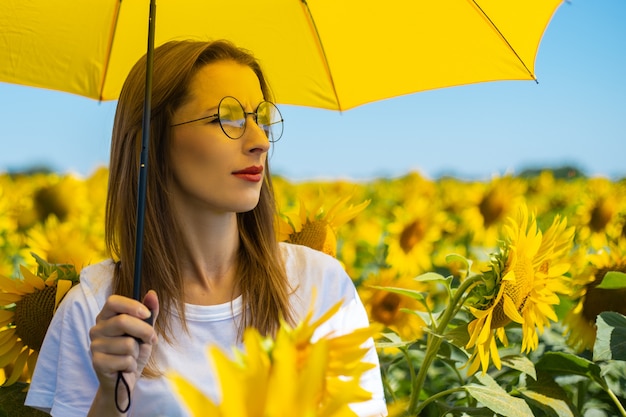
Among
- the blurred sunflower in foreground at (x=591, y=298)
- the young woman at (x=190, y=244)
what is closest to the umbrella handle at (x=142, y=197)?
the young woman at (x=190, y=244)

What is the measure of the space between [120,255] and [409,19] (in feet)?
2.88

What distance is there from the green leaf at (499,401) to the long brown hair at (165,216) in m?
0.42

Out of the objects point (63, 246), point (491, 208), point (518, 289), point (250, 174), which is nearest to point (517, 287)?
point (518, 289)

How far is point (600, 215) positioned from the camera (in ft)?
11.3

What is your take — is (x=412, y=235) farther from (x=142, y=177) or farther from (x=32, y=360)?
(x=142, y=177)

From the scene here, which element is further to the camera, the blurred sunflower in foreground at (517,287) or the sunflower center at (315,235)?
the sunflower center at (315,235)

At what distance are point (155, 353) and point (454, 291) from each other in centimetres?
73

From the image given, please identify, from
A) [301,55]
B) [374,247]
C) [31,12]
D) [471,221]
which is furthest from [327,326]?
[471,221]

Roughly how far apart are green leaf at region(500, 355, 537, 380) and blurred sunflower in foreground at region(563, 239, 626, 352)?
0.48 meters

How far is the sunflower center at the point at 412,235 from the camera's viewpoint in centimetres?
334

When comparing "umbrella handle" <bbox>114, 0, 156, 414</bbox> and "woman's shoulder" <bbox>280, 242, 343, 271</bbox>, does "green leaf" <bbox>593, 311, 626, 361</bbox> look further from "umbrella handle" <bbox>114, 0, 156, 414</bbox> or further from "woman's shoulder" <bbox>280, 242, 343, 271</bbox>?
"umbrella handle" <bbox>114, 0, 156, 414</bbox>

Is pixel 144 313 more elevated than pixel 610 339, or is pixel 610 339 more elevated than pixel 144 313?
pixel 144 313

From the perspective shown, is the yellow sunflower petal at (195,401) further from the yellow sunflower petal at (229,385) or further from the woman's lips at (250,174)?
the woman's lips at (250,174)

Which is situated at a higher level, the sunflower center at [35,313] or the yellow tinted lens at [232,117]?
the yellow tinted lens at [232,117]
